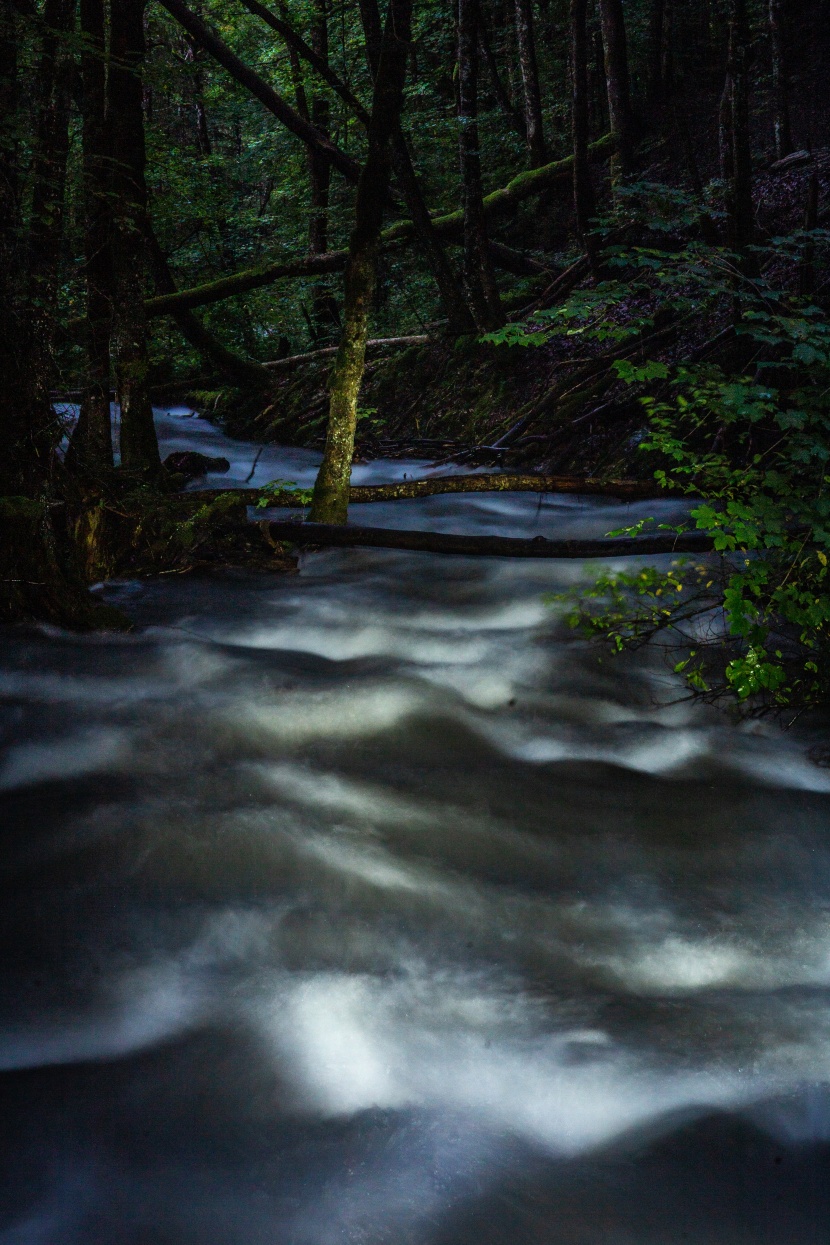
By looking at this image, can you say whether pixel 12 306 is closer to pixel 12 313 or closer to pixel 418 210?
pixel 12 313

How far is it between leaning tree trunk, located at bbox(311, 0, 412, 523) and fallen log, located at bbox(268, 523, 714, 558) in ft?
1.06

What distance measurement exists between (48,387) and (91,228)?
303cm

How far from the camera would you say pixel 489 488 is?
813 cm

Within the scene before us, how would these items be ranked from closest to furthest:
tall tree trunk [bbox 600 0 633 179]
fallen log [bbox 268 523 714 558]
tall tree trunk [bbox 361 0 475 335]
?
1. fallen log [bbox 268 523 714 558]
2. tall tree trunk [bbox 361 0 475 335]
3. tall tree trunk [bbox 600 0 633 179]

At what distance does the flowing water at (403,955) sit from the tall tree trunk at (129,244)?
288 cm

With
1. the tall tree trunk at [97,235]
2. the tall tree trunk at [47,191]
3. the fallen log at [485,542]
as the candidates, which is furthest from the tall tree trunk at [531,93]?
the fallen log at [485,542]

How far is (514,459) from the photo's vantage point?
10.4 m

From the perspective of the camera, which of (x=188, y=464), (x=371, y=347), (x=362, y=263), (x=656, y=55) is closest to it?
(x=362, y=263)

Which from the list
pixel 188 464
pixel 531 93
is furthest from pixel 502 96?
pixel 188 464

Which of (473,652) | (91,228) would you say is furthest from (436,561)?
(91,228)

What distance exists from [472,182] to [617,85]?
3.10m

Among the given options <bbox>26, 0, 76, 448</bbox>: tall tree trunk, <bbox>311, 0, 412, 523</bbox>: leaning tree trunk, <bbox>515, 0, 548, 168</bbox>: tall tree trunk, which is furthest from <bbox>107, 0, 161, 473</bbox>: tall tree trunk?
<bbox>515, 0, 548, 168</bbox>: tall tree trunk

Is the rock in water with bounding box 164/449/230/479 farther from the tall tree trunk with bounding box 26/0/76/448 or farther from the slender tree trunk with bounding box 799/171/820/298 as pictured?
the slender tree trunk with bounding box 799/171/820/298

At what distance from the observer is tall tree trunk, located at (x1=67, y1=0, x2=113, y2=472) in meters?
6.86
